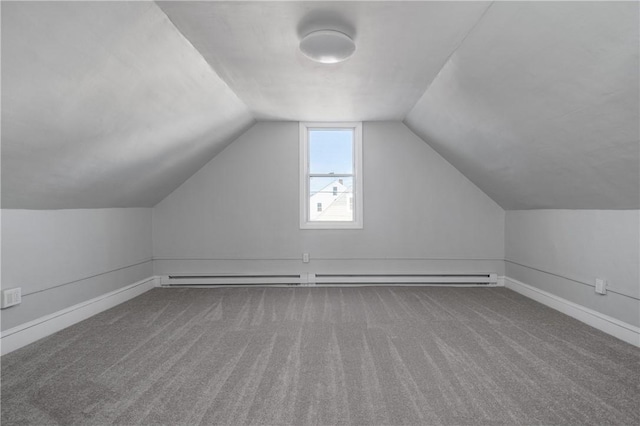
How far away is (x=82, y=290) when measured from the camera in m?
3.36

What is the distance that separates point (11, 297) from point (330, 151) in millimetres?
3659

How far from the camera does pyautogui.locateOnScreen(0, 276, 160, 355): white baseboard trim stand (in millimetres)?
2578

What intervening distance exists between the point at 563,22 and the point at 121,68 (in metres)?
2.46

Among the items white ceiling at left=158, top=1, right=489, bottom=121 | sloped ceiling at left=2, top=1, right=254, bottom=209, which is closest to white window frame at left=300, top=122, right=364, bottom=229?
white ceiling at left=158, top=1, right=489, bottom=121

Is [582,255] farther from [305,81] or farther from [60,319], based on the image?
[60,319]

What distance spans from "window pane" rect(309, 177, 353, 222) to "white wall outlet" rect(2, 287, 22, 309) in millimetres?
3130

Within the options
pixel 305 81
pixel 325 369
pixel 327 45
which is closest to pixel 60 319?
pixel 325 369

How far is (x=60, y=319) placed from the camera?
9.99 ft

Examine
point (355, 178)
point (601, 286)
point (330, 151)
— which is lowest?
point (601, 286)

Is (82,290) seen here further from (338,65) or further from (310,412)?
(338,65)

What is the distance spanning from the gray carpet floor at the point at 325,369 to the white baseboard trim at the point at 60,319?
3.3 inches

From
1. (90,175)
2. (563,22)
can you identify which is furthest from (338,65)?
(90,175)

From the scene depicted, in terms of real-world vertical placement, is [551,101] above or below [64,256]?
above

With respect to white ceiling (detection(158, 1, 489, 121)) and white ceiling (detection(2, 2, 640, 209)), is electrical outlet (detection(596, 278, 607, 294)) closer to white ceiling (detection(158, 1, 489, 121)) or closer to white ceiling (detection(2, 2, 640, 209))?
white ceiling (detection(2, 2, 640, 209))
